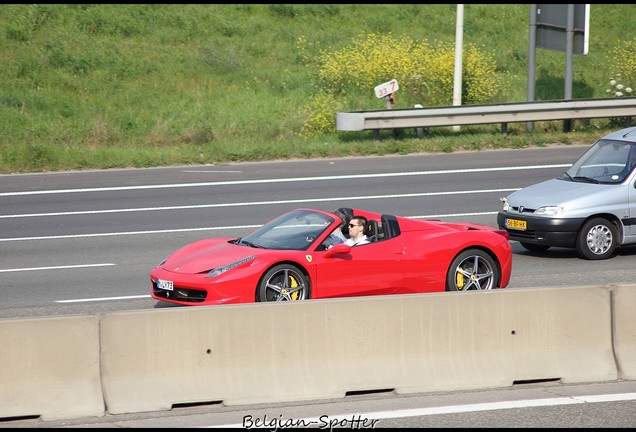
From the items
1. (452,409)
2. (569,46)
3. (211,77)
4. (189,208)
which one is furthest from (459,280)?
(211,77)

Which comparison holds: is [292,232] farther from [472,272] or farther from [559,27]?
[559,27]

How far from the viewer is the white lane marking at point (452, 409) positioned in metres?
7.46

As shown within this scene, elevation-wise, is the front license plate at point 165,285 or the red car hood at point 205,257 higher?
the red car hood at point 205,257

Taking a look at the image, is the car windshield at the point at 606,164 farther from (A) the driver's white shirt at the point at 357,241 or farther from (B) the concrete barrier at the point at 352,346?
(B) the concrete barrier at the point at 352,346

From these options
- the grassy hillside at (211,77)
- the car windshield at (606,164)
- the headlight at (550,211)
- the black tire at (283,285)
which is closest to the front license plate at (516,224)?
the headlight at (550,211)

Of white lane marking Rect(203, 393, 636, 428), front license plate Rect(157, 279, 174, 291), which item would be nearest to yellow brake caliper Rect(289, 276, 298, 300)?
front license plate Rect(157, 279, 174, 291)

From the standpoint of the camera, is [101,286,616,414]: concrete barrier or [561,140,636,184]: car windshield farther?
[561,140,636,184]: car windshield

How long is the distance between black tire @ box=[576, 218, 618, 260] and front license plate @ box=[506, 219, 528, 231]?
787 mm

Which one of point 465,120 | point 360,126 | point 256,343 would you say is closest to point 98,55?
point 360,126

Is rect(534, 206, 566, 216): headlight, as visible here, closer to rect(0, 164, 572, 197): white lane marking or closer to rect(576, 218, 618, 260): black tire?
rect(576, 218, 618, 260): black tire

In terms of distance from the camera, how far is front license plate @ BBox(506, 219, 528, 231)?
14.4m

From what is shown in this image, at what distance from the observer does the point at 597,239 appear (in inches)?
564

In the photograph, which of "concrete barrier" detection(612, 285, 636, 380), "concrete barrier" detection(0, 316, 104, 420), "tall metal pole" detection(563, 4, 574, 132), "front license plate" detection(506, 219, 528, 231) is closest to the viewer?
"concrete barrier" detection(0, 316, 104, 420)

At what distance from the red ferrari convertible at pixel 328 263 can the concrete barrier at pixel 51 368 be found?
285cm
